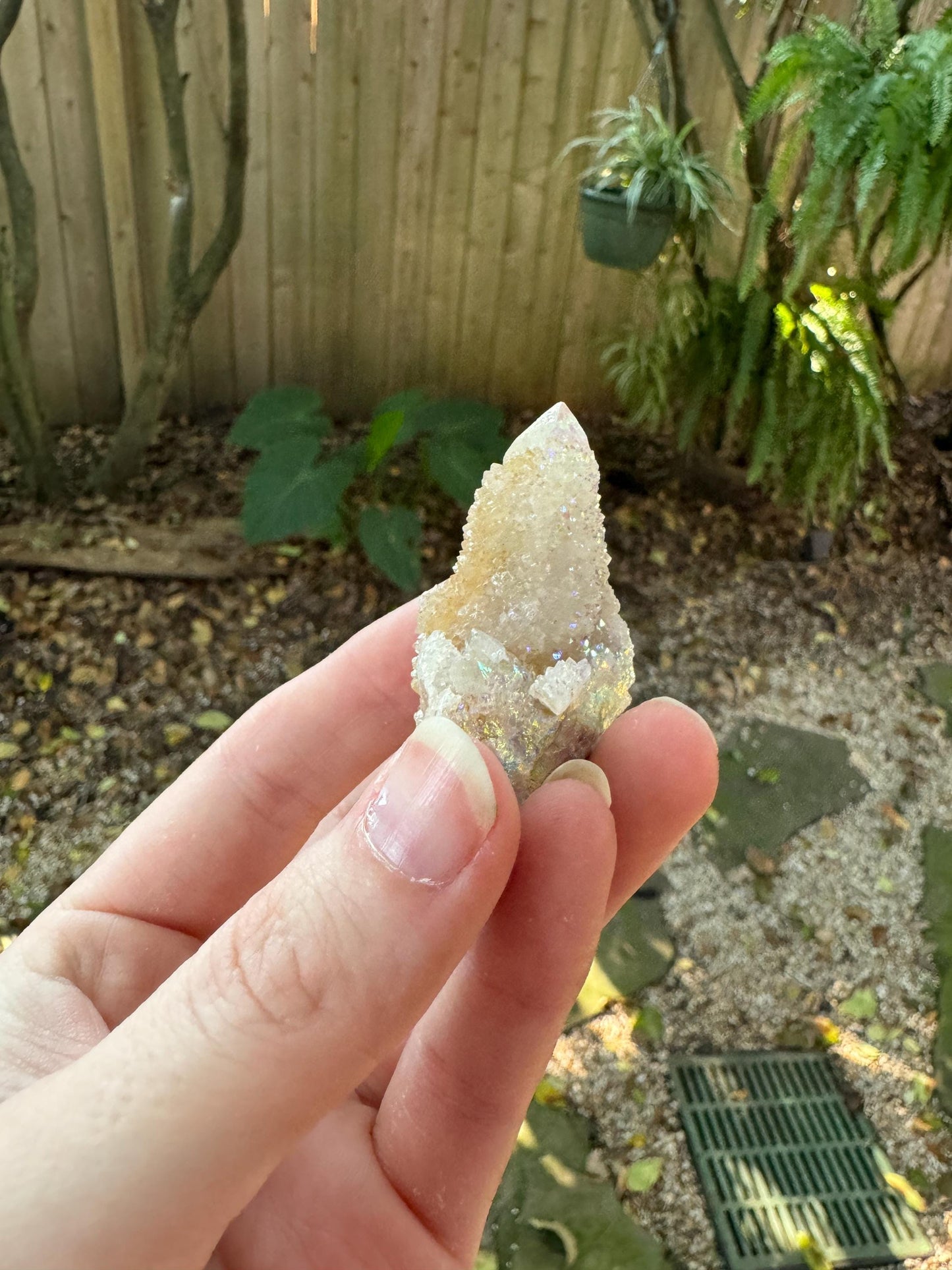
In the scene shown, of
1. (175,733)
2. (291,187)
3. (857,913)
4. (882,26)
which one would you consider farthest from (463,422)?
(857,913)

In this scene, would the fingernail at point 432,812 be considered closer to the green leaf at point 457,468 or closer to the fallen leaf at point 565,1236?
the fallen leaf at point 565,1236

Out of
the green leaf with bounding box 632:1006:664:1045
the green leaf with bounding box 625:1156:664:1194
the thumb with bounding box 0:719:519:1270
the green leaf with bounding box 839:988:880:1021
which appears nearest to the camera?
the thumb with bounding box 0:719:519:1270

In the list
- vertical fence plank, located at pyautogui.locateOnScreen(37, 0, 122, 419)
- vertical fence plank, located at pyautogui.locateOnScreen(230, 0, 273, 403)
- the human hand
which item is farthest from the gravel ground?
vertical fence plank, located at pyautogui.locateOnScreen(37, 0, 122, 419)

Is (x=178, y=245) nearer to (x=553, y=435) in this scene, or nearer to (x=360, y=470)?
(x=360, y=470)

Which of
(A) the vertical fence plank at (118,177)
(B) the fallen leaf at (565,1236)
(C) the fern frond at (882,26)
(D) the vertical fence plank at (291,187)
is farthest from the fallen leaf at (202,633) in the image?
(C) the fern frond at (882,26)

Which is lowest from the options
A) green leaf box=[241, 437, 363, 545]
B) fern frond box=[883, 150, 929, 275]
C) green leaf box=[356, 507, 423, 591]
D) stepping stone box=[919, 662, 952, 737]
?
stepping stone box=[919, 662, 952, 737]

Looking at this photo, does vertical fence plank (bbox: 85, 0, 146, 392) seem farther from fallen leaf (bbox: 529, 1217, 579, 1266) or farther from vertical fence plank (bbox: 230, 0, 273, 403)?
fallen leaf (bbox: 529, 1217, 579, 1266)
